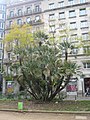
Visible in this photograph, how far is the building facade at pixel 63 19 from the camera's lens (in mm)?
40938

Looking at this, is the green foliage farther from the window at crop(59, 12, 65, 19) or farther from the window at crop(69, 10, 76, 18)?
the window at crop(59, 12, 65, 19)

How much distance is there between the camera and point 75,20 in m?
43.8

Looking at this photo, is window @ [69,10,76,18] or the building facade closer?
the building facade

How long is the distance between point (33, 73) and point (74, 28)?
2609cm

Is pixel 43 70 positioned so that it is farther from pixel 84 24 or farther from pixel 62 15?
pixel 62 15

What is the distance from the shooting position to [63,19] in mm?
44906

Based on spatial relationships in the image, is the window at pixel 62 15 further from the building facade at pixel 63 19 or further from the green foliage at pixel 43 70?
the green foliage at pixel 43 70

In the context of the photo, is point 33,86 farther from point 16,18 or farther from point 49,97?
point 16,18

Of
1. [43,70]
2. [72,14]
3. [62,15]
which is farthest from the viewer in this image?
[62,15]

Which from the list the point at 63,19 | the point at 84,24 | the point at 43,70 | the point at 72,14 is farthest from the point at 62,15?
the point at 43,70

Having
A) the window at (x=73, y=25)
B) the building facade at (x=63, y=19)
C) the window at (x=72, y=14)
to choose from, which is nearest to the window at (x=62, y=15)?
the building facade at (x=63, y=19)

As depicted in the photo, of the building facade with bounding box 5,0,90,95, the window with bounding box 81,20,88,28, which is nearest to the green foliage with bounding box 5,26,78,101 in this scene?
the building facade with bounding box 5,0,90,95

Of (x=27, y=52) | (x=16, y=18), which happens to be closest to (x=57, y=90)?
(x=27, y=52)

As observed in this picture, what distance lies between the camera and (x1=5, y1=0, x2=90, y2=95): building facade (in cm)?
4094
